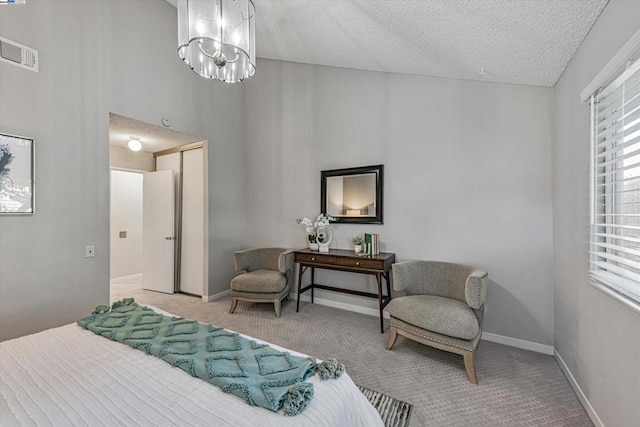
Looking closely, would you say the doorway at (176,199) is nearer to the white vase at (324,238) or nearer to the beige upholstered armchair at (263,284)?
the beige upholstered armchair at (263,284)

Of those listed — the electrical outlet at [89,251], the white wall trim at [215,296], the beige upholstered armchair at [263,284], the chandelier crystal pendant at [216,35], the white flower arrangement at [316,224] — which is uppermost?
the chandelier crystal pendant at [216,35]

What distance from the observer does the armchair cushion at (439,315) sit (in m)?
2.06

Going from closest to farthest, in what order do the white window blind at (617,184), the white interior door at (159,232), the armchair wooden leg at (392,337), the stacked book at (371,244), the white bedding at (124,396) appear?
the white bedding at (124,396) → the white window blind at (617,184) → the armchair wooden leg at (392,337) → the stacked book at (371,244) → the white interior door at (159,232)

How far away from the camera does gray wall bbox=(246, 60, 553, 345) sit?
2527mm

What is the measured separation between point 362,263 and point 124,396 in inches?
91.3

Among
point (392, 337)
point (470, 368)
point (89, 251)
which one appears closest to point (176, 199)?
point (89, 251)

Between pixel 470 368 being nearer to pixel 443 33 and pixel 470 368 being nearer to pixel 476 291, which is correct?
pixel 476 291

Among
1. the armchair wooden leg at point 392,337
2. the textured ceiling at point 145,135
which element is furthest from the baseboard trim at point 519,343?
the textured ceiling at point 145,135

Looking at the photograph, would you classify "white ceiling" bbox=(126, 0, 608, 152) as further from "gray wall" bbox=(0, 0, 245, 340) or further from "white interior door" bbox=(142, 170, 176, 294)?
"white interior door" bbox=(142, 170, 176, 294)

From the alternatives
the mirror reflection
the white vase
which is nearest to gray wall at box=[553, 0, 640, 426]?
the mirror reflection

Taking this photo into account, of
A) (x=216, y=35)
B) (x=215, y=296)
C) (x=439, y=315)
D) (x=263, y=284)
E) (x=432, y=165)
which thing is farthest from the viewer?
(x=215, y=296)

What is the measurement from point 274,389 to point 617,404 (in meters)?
1.78

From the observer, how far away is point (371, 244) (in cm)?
316

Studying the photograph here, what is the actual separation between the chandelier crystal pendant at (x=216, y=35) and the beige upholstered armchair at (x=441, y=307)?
2214mm
